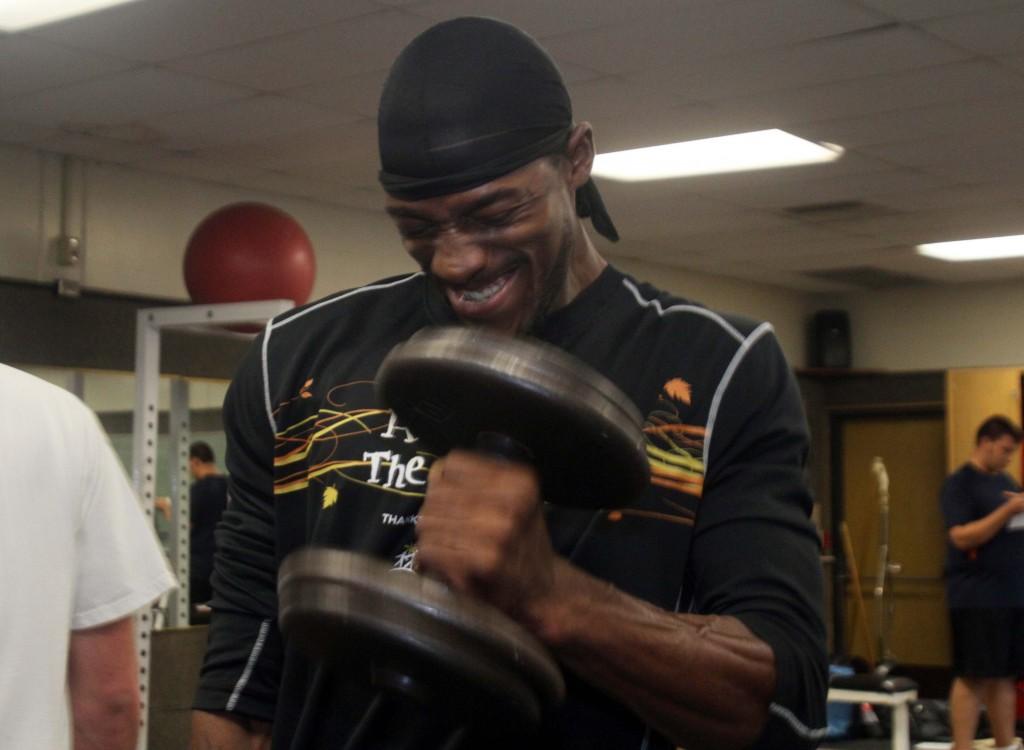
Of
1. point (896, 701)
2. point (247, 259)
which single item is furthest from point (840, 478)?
point (247, 259)

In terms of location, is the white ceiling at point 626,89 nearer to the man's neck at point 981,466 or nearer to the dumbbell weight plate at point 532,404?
the man's neck at point 981,466

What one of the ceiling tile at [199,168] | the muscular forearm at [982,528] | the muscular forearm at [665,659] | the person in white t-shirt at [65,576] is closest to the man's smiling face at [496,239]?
the muscular forearm at [665,659]

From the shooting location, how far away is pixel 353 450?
1.22m

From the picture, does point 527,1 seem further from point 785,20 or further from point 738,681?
point 738,681

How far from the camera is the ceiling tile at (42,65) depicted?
4430 mm

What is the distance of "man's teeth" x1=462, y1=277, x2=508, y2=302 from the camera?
3.71 feet

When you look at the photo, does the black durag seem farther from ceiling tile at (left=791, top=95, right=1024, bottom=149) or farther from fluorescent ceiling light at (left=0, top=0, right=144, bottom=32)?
ceiling tile at (left=791, top=95, right=1024, bottom=149)

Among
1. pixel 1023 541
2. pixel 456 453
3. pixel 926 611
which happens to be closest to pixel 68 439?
pixel 456 453

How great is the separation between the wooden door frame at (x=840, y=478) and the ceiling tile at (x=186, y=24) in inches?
243

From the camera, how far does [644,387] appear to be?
117 centimetres

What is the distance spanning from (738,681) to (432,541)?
0.85ft

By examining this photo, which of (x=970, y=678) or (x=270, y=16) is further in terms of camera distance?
(x=970, y=678)

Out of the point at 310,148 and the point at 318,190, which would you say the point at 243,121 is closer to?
the point at 310,148

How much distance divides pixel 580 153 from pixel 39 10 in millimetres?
3354
